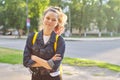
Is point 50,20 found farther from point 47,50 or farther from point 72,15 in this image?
point 72,15

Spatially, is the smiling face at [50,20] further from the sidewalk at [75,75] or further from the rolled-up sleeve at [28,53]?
the sidewalk at [75,75]

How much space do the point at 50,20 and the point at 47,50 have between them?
0.32 meters

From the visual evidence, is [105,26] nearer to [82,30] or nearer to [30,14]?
[82,30]

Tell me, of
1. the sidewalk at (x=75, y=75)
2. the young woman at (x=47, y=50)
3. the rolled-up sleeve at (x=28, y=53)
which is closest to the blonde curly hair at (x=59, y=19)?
the young woman at (x=47, y=50)

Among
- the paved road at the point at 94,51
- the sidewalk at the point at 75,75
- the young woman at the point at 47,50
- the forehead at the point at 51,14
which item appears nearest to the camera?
the young woman at the point at 47,50

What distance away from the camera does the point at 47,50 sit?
10.6ft

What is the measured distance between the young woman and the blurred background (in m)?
48.8

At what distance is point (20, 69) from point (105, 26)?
6122 centimetres

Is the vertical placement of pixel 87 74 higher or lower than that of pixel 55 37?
lower

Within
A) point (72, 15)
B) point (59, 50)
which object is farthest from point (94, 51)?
point (72, 15)

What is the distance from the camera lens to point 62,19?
3.42 metres

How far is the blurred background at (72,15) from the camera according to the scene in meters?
53.6

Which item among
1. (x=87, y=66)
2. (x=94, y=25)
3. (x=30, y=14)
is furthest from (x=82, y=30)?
(x=87, y=66)

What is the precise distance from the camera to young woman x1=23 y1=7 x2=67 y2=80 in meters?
3.26
